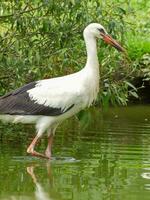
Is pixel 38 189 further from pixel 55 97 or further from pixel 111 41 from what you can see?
pixel 111 41

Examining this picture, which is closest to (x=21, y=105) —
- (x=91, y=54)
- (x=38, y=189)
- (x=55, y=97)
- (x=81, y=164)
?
(x=55, y=97)

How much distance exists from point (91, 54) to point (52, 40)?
1.39 meters

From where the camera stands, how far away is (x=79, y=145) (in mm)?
12953

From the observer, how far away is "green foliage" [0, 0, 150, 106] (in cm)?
1245

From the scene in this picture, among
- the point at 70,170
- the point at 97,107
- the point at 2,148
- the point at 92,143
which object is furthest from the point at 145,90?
the point at 70,170

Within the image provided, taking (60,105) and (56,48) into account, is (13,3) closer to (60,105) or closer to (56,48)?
(56,48)

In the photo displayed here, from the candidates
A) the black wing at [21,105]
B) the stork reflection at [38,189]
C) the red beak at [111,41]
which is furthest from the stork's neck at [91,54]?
the stork reflection at [38,189]

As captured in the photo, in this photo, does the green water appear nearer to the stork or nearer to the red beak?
the stork

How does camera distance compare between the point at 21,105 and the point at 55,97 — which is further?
the point at 21,105

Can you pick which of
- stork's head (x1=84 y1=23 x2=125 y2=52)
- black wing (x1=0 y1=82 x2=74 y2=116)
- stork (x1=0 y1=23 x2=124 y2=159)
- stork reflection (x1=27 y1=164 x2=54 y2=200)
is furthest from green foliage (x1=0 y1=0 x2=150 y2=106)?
stork reflection (x1=27 y1=164 x2=54 y2=200)

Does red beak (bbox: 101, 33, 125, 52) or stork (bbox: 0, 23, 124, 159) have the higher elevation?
red beak (bbox: 101, 33, 125, 52)

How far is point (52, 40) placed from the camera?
12.9 metres

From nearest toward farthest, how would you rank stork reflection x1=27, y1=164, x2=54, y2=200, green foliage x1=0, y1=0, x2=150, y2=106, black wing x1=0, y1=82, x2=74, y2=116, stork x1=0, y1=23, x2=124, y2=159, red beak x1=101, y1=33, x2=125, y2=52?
stork reflection x1=27, y1=164, x2=54, y2=200 → stork x1=0, y1=23, x2=124, y2=159 → black wing x1=0, y1=82, x2=74, y2=116 → red beak x1=101, y1=33, x2=125, y2=52 → green foliage x1=0, y1=0, x2=150, y2=106

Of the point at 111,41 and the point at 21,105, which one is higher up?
the point at 111,41
